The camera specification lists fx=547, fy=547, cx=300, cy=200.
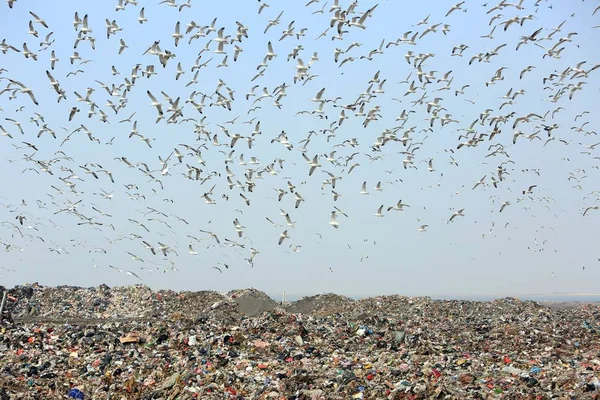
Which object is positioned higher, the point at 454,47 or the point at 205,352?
the point at 454,47

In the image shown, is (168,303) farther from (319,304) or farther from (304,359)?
(304,359)

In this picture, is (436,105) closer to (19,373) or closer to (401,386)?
(401,386)

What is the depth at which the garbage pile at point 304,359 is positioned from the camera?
26.3ft

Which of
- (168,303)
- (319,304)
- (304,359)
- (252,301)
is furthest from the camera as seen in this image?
(319,304)

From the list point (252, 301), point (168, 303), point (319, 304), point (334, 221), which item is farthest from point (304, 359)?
point (168, 303)

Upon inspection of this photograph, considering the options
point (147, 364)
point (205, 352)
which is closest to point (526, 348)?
point (205, 352)

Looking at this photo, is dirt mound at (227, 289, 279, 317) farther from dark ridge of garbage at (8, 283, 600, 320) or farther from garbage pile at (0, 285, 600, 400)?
garbage pile at (0, 285, 600, 400)

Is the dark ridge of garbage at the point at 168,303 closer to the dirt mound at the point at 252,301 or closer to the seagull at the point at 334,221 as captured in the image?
the dirt mound at the point at 252,301

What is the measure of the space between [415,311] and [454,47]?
8.67m

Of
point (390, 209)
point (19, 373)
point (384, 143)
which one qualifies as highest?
point (384, 143)

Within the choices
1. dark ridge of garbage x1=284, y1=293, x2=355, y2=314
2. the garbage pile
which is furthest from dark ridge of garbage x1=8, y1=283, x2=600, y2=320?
the garbage pile

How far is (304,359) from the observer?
9.82 metres

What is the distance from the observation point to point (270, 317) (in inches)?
514

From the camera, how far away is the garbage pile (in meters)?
8.03
